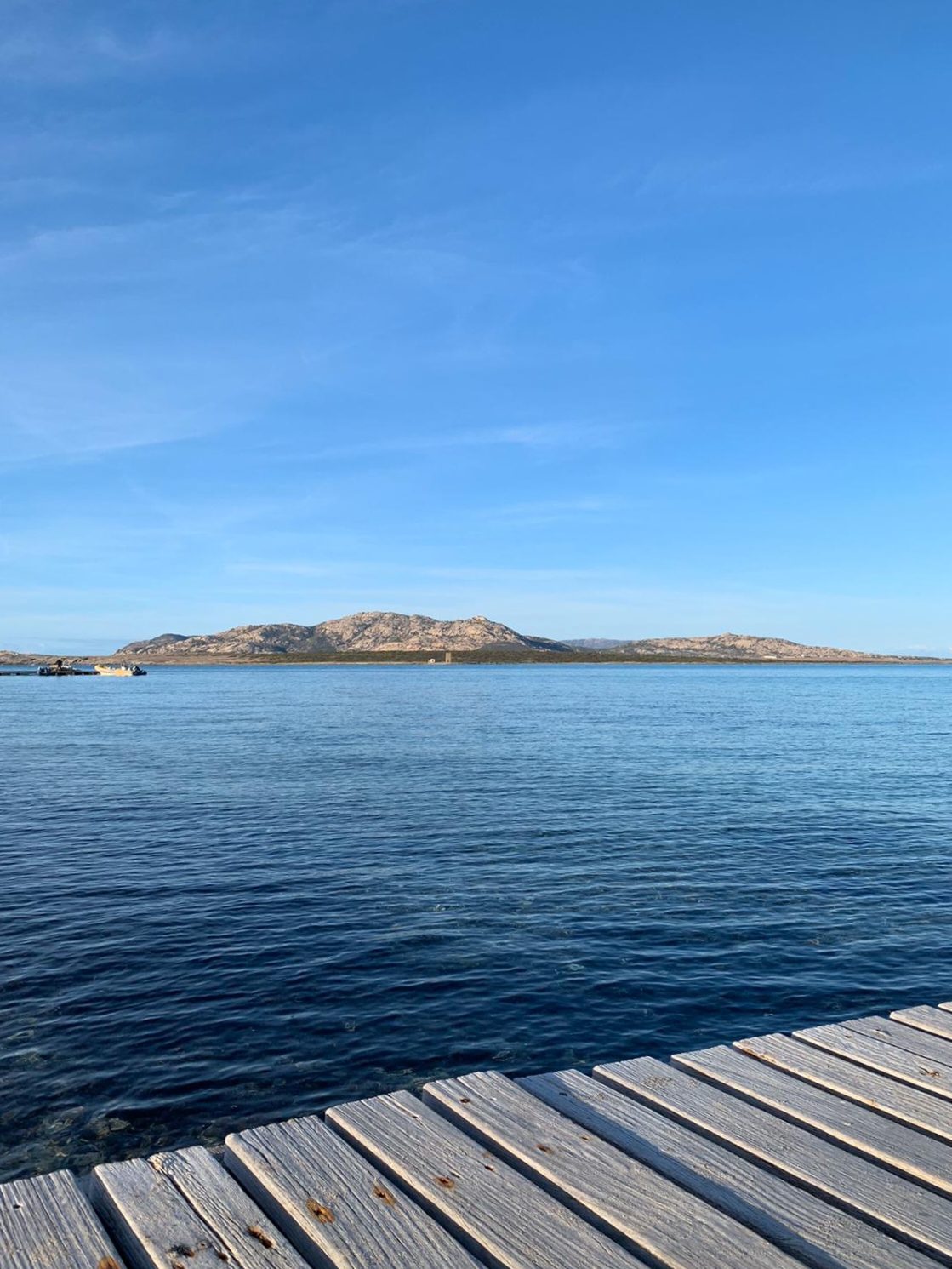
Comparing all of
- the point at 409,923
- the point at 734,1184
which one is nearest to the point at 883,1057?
the point at 734,1184

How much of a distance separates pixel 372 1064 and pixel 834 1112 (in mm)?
10337

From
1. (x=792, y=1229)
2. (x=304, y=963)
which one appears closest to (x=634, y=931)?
(x=304, y=963)

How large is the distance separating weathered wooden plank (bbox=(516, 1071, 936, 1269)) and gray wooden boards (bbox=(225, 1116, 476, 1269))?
6.62 feet

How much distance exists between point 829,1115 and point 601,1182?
2.55m

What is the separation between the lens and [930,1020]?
35.3 feet

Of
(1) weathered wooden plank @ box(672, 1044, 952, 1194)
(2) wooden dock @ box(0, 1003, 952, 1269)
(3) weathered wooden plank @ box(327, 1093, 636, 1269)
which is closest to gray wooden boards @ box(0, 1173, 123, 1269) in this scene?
(2) wooden dock @ box(0, 1003, 952, 1269)

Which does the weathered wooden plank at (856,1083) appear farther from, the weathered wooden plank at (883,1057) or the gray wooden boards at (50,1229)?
the gray wooden boards at (50,1229)

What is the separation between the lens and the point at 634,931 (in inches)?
960

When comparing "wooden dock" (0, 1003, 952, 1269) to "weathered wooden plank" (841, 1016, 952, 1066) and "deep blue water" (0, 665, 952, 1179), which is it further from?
"deep blue water" (0, 665, 952, 1179)

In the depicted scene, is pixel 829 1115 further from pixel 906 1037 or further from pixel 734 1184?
pixel 906 1037

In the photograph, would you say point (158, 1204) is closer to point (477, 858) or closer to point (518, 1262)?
point (518, 1262)

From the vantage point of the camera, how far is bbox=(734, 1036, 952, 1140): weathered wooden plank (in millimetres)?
8070

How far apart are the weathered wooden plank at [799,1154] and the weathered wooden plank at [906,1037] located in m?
2.19

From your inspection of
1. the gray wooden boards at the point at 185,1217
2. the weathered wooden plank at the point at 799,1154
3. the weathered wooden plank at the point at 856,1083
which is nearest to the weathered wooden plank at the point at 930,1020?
the weathered wooden plank at the point at 856,1083
